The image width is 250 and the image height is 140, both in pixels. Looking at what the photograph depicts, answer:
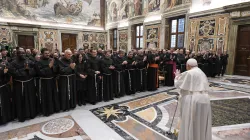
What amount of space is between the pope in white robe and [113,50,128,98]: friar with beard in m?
3.27

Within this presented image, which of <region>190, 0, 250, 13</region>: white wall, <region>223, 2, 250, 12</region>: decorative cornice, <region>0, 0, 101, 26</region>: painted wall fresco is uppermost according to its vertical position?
<region>0, 0, 101, 26</region>: painted wall fresco

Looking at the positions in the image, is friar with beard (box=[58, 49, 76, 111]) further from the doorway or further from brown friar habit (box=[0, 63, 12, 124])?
the doorway

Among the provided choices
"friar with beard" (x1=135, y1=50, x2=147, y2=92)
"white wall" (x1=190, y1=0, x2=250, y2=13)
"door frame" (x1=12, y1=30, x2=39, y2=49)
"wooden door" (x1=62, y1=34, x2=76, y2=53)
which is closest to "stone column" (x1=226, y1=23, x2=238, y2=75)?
"white wall" (x1=190, y1=0, x2=250, y2=13)

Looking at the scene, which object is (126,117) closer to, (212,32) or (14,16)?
(212,32)

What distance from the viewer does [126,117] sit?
394 centimetres

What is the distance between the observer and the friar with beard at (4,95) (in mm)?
3539

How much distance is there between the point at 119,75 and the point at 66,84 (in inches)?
75.1

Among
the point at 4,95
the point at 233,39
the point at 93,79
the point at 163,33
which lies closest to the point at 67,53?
the point at 93,79

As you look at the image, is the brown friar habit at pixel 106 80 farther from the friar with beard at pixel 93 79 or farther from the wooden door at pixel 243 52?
the wooden door at pixel 243 52

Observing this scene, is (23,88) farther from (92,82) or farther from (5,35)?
(5,35)

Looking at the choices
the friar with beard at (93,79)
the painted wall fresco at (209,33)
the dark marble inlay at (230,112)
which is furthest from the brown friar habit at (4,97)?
the painted wall fresco at (209,33)

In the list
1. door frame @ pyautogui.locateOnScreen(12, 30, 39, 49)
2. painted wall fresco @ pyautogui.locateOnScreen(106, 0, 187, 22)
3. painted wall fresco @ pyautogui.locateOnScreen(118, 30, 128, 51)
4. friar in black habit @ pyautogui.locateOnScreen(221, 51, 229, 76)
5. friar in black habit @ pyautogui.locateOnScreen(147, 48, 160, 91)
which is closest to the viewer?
friar in black habit @ pyautogui.locateOnScreen(147, 48, 160, 91)

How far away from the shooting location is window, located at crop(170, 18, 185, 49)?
37.4 ft

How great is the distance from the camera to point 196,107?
2211mm
